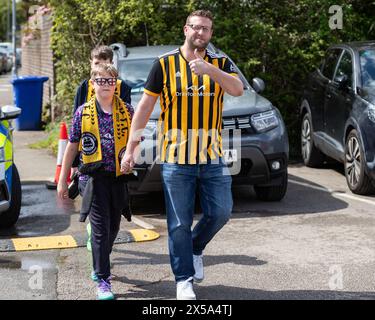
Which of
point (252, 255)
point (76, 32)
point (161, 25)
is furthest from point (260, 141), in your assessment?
point (76, 32)

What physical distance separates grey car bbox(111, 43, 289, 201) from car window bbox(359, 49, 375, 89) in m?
1.41

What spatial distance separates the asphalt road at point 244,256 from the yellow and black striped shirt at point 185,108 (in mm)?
1019

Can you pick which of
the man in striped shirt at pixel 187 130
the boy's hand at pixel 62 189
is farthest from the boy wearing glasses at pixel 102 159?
the man in striped shirt at pixel 187 130

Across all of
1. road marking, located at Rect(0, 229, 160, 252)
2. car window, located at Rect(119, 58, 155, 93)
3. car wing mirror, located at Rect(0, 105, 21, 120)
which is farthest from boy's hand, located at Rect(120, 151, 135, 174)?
car window, located at Rect(119, 58, 155, 93)

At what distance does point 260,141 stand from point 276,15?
467 centimetres

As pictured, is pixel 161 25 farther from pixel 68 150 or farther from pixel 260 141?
pixel 68 150

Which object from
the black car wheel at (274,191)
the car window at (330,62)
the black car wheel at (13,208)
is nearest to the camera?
the black car wheel at (13,208)

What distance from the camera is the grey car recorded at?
7203 millimetres

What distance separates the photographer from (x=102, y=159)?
485 centimetres

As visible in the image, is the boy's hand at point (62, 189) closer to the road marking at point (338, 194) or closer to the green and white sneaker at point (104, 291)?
the green and white sneaker at point (104, 291)

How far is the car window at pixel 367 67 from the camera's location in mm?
8633

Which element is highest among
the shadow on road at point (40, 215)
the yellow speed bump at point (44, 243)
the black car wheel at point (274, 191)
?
the black car wheel at point (274, 191)

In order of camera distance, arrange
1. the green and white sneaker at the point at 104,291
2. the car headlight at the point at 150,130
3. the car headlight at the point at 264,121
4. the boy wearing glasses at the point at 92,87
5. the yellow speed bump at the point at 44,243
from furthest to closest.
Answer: the car headlight at the point at 264,121 → the car headlight at the point at 150,130 → the yellow speed bump at the point at 44,243 → the boy wearing glasses at the point at 92,87 → the green and white sneaker at the point at 104,291

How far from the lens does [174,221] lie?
15.3 feet
